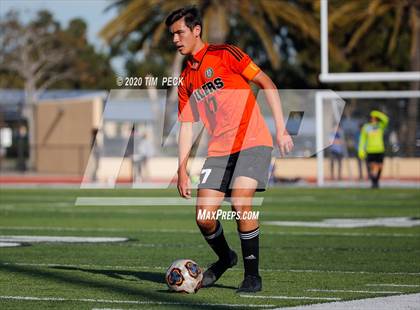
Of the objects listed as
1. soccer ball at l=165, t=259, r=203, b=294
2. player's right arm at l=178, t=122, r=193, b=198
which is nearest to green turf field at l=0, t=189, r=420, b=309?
soccer ball at l=165, t=259, r=203, b=294

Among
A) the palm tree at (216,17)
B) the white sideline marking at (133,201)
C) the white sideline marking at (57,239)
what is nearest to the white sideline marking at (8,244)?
the white sideline marking at (57,239)

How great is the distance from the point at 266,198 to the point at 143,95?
104ft

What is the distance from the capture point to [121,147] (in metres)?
38.3

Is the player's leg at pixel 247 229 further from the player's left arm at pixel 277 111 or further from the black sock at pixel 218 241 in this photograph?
the player's left arm at pixel 277 111

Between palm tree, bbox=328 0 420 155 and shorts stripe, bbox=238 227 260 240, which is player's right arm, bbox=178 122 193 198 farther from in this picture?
palm tree, bbox=328 0 420 155

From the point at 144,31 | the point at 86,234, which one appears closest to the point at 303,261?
the point at 86,234

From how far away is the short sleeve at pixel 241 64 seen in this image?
26.0 ft

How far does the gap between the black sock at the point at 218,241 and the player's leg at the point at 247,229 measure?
259mm

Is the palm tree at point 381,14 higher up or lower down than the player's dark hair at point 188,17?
lower down

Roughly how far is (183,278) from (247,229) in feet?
1.93

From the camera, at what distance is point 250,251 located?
7.99m

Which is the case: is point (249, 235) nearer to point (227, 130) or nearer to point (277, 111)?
point (227, 130)

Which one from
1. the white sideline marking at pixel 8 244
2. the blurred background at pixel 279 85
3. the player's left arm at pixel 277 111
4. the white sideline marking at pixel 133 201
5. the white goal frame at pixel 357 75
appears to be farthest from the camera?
the blurred background at pixel 279 85

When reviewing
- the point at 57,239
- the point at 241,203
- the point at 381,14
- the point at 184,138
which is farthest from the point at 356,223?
the point at 381,14
